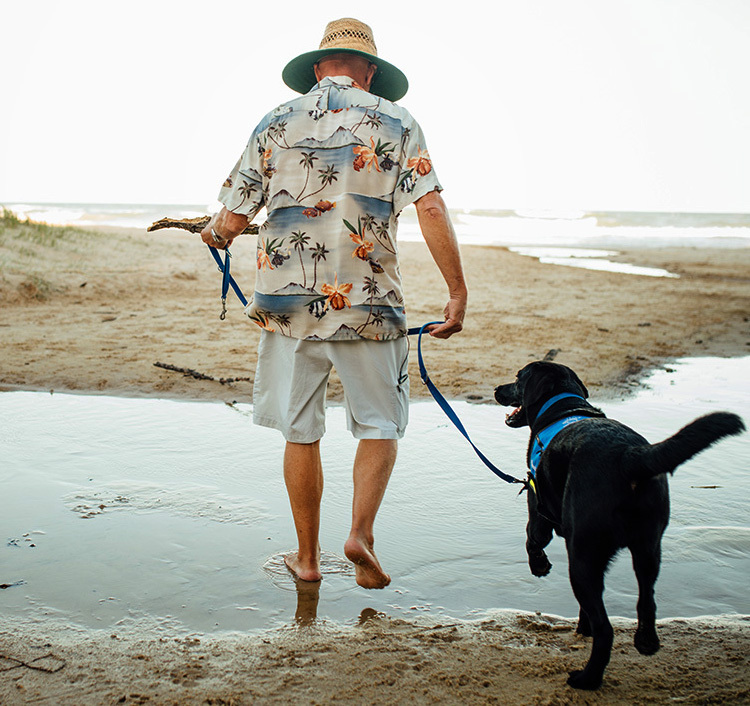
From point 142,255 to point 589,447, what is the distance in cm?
1199

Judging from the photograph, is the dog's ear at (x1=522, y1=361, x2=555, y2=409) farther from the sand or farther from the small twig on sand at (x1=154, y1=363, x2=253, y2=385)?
the small twig on sand at (x1=154, y1=363, x2=253, y2=385)

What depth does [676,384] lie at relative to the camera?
19.9ft

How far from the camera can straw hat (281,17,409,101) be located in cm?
280

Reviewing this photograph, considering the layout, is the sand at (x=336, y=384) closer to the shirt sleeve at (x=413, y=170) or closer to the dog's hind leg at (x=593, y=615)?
the dog's hind leg at (x=593, y=615)

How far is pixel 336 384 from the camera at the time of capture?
19.2 ft

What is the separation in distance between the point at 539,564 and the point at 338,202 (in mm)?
1565

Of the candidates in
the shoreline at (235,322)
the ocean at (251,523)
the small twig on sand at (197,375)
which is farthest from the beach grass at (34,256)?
the ocean at (251,523)

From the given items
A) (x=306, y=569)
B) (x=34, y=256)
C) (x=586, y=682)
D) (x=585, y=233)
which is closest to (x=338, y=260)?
(x=306, y=569)

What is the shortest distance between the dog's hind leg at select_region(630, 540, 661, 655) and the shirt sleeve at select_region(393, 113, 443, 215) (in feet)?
4.63

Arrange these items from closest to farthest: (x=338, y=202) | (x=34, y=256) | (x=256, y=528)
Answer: (x=338, y=202) → (x=256, y=528) → (x=34, y=256)

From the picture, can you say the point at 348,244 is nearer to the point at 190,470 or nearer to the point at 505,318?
the point at 190,470

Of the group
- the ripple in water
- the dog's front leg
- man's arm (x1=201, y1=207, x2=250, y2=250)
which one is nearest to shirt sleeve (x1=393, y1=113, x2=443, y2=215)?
man's arm (x1=201, y1=207, x2=250, y2=250)

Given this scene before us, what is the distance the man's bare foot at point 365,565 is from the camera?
2627 millimetres

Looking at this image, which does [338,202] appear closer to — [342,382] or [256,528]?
[342,382]
